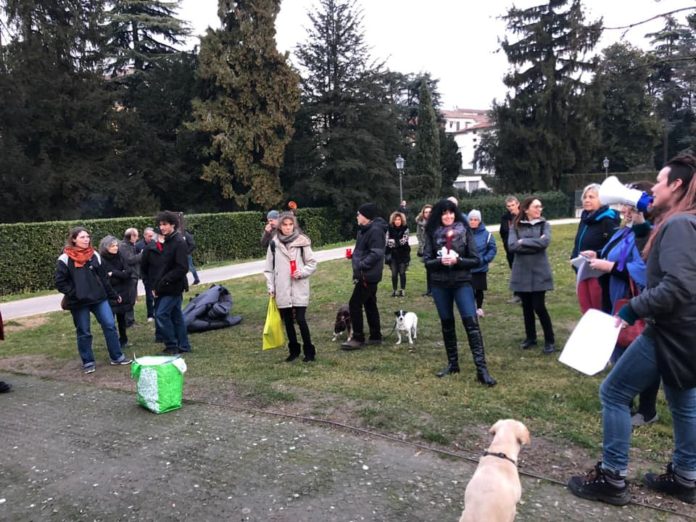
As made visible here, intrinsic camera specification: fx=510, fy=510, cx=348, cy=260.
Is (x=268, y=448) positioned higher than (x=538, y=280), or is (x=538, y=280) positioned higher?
(x=538, y=280)

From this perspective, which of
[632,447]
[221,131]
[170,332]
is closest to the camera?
[632,447]

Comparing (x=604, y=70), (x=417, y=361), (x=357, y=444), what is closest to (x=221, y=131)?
(x=417, y=361)

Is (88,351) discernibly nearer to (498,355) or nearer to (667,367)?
(498,355)

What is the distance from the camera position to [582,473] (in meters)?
3.51

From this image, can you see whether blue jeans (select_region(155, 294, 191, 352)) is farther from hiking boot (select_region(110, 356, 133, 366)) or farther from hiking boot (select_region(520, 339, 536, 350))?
hiking boot (select_region(520, 339, 536, 350))

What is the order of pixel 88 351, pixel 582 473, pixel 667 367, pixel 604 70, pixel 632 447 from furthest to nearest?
pixel 604 70 < pixel 88 351 < pixel 632 447 < pixel 582 473 < pixel 667 367

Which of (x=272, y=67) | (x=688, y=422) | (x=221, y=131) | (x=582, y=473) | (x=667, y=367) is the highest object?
(x=272, y=67)

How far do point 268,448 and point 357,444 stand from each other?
705 millimetres

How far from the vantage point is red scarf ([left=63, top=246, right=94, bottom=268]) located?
6230mm

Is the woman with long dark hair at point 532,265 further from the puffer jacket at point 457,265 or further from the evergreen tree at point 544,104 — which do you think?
the evergreen tree at point 544,104

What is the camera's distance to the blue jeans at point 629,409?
297 centimetres

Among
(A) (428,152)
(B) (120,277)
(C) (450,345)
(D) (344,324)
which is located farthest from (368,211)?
(A) (428,152)

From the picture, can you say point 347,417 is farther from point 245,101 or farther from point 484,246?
point 245,101

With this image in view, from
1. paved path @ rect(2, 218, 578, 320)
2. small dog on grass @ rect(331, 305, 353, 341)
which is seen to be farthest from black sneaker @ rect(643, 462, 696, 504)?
paved path @ rect(2, 218, 578, 320)
